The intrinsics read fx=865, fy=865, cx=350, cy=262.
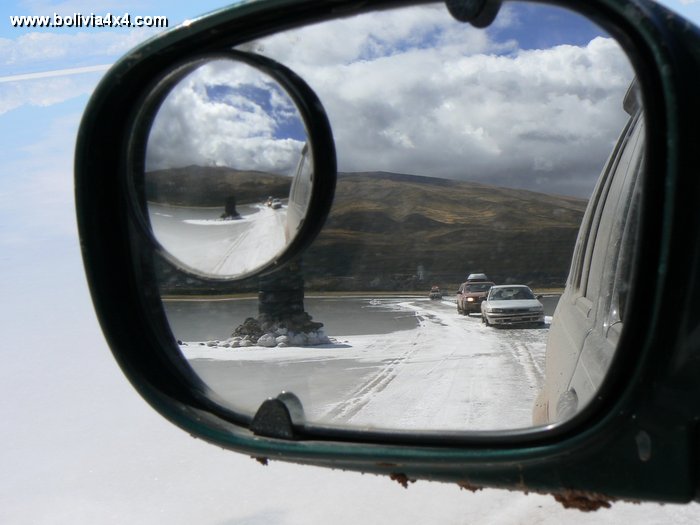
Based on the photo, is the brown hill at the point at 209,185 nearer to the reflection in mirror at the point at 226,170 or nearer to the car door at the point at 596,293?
the reflection in mirror at the point at 226,170

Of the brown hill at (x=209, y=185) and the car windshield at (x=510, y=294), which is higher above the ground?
the brown hill at (x=209, y=185)

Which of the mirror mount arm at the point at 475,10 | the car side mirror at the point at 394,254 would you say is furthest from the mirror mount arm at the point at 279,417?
the mirror mount arm at the point at 475,10

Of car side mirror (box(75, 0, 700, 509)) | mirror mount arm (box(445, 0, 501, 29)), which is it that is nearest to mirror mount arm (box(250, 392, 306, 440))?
car side mirror (box(75, 0, 700, 509))

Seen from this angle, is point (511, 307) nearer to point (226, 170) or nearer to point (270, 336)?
point (270, 336)

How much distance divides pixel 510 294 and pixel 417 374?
0.23m

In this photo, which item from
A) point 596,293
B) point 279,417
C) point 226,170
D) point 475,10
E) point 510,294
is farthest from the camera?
point 596,293

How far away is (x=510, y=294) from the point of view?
58.6 inches

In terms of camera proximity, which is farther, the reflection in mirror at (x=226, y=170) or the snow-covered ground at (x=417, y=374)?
the reflection in mirror at (x=226, y=170)

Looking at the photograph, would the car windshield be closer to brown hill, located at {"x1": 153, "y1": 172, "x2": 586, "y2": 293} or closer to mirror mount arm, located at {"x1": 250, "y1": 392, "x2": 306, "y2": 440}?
brown hill, located at {"x1": 153, "y1": 172, "x2": 586, "y2": 293}

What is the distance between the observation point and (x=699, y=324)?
1266 mm

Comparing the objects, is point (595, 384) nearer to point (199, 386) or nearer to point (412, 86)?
point (412, 86)

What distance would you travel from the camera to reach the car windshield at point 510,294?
58.1 inches

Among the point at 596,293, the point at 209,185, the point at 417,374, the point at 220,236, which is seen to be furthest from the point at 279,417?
the point at 596,293

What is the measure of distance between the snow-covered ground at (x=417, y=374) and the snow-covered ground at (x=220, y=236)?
0.20 meters
